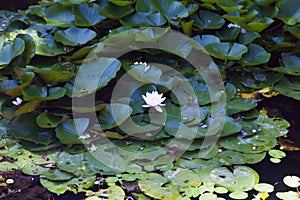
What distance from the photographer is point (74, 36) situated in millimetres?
1845

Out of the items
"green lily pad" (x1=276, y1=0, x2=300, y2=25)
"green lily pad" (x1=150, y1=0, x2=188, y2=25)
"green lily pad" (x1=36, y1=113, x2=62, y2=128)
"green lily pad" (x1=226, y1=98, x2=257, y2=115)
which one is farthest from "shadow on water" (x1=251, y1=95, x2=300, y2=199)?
"green lily pad" (x1=36, y1=113, x2=62, y2=128)

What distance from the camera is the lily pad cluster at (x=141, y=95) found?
57.5 inches

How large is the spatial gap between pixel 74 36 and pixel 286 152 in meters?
1.01

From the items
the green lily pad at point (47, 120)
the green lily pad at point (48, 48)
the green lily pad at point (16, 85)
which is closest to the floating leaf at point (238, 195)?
the green lily pad at point (47, 120)

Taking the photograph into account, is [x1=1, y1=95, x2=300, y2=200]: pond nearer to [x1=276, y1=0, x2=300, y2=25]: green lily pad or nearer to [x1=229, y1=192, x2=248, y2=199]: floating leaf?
[x1=229, y1=192, x2=248, y2=199]: floating leaf

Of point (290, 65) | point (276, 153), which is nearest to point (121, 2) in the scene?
point (290, 65)

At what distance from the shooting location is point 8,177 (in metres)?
1.45

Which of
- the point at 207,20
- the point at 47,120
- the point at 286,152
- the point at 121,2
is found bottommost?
the point at 286,152

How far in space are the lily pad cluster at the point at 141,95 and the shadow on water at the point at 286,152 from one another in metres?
0.04

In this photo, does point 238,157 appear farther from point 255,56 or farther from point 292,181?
point 255,56

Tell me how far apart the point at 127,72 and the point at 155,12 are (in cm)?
40

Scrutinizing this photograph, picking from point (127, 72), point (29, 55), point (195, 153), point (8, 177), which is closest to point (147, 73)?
point (127, 72)

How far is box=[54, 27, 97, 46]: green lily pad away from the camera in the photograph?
5.98 ft

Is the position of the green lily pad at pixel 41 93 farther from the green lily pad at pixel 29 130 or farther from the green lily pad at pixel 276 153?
the green lily pad at pixel 276 153
